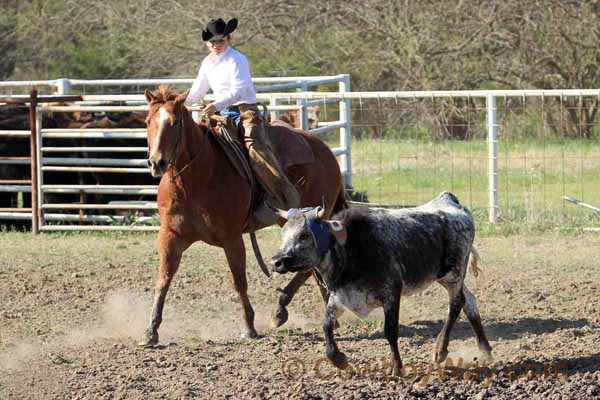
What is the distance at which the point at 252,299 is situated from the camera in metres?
9.49

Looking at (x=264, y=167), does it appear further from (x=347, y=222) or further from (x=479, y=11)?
(x=479, y=11)

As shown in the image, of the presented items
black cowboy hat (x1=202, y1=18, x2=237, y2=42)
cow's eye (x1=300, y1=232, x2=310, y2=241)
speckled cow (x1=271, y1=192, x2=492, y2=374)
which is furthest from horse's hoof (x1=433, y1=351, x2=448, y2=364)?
black cowboy hat (x1=202, y1=18, x2=237, y2=42)

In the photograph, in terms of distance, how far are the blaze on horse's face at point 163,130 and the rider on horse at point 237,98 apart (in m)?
0.50

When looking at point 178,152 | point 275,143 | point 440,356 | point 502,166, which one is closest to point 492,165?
point 502,166

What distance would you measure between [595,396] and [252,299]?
13.3ft

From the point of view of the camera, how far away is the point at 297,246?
6.22 m

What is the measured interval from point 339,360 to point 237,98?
2.55 m

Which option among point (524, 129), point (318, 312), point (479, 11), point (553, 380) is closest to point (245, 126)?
point (318, 312)

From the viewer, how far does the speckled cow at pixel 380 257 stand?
20.7ft

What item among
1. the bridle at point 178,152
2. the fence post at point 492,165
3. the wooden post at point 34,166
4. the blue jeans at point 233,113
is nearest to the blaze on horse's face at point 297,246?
the bridle at point 178,152

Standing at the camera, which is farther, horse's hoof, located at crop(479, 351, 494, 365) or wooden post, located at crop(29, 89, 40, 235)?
wooden post, located at crop(29, 89, 40, 235)

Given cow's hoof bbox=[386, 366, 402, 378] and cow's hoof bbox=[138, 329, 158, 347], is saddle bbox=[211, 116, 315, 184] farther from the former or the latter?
cow's hoof bbox=[386, 366, 402, 378]

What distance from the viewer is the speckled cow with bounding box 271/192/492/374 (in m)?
6.30

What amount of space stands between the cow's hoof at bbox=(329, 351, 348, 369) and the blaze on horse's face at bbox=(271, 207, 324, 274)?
58 centimetres
